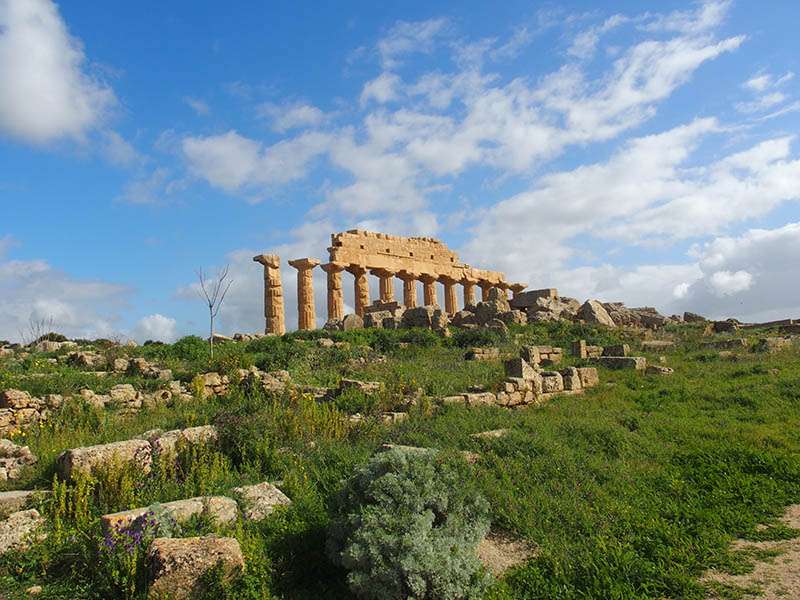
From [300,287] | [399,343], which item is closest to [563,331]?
[399,343]

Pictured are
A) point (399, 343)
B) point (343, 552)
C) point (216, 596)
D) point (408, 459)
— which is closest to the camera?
point (216, 596)

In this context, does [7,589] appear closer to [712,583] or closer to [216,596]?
[216,596]

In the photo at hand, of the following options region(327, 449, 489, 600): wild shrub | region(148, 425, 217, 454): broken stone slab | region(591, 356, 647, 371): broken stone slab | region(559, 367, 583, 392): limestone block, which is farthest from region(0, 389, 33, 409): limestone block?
region(591, 356, 647, 371): broken stone slab

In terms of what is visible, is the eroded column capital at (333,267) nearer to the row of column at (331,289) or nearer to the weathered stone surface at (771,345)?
the row of column at (331,289)

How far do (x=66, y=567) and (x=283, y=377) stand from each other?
319 inches

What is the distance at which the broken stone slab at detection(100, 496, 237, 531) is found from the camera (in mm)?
4887

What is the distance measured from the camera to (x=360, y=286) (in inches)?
1227

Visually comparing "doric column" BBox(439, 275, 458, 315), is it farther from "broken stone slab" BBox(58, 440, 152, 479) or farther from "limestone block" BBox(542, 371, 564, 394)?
"broken stone slab" BBox(58, 440, 152, 479)

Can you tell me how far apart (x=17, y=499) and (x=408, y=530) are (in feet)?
13.2

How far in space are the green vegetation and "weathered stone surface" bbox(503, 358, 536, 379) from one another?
495 mm

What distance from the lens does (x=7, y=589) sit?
15.0 ft

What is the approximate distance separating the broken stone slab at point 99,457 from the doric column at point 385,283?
25462 millimetres

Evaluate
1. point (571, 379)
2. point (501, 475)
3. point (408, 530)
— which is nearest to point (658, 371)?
point (571, 379)

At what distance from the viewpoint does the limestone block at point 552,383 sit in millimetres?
13062
